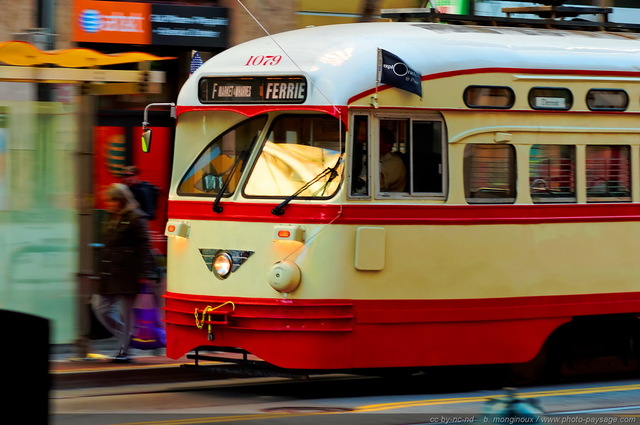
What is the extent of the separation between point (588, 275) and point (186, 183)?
10.9ft

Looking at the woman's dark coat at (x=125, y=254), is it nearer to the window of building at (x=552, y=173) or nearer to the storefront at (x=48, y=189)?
the storefront at (x=48, y=189)

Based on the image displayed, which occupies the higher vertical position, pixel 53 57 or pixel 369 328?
pixel 53 57

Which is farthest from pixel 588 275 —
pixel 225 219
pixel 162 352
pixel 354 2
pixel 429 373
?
pixel 354 2

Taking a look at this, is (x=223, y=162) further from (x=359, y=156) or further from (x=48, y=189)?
(x=48, y=189)

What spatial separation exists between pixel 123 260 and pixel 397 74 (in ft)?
10.5

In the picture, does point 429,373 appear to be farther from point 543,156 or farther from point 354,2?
point 354,2

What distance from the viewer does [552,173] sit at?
9766 millimetres

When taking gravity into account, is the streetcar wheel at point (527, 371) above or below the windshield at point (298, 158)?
below

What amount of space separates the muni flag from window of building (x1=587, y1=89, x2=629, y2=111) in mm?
1632

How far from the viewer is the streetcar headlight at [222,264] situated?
927 centimetres

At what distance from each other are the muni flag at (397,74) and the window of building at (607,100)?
5.35 feet

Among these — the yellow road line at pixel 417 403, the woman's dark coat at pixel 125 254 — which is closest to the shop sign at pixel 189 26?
the woman's dark coat at pixel 125 254

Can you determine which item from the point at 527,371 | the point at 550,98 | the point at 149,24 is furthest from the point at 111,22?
the point at 527,371

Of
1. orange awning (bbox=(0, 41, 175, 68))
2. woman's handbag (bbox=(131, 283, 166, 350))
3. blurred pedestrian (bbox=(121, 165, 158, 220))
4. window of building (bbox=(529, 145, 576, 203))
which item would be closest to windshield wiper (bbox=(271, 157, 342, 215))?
window of building (bbox=(529, 145, 576, 203))
